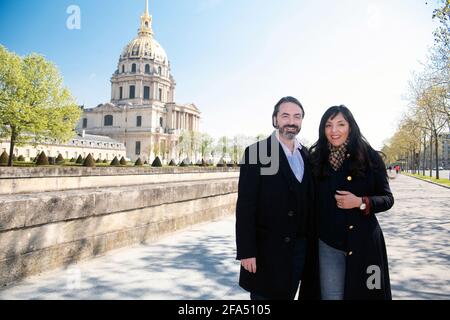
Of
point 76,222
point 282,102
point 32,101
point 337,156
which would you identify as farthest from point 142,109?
point 337,156

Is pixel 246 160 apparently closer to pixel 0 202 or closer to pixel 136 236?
pixel 0 202

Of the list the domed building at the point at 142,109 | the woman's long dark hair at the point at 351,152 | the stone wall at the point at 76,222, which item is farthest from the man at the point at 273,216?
the domed building at the point at 142,109

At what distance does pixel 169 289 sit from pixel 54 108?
3525cm

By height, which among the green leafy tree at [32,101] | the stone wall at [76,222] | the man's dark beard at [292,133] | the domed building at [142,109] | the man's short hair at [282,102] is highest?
the domed building at [142,109]

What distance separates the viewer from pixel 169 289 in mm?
3992

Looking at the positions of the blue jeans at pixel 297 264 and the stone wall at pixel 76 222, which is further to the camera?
the stone wall at pixel 76 222

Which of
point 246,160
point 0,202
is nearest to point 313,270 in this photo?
point 246,160

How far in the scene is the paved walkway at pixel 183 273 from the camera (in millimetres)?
3855

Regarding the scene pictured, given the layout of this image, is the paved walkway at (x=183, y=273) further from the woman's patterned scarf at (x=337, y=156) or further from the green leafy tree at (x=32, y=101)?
the green leafy tree at (x=32, y=101)

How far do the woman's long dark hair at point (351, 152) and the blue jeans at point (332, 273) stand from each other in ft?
2.00

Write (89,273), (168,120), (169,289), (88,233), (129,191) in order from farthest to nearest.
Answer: (168,120), (129,191), (88,233), (89,273), (169,289)

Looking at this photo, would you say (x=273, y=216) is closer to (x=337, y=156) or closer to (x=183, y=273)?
(x=337, y=156)

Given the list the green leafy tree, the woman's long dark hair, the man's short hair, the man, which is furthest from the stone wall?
the green leafy tree

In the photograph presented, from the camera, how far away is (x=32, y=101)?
33188mm
